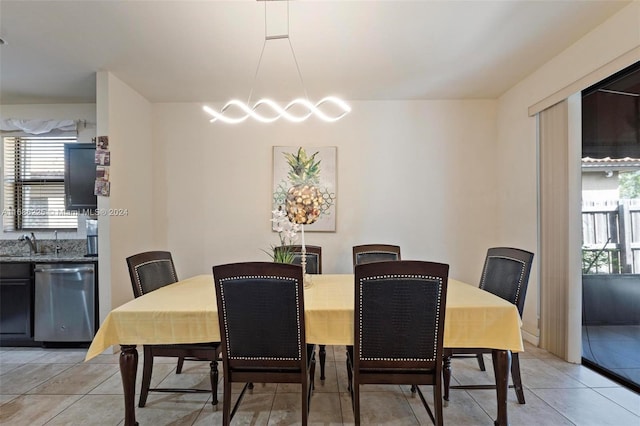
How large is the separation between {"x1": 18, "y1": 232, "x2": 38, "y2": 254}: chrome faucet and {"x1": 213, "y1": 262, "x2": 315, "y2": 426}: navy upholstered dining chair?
10.8ft

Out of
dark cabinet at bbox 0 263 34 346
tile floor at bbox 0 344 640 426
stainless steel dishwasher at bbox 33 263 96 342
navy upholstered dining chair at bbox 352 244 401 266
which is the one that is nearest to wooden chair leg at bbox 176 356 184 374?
tile floor at bbox 0 344 640 426

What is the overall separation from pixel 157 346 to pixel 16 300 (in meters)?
2.25

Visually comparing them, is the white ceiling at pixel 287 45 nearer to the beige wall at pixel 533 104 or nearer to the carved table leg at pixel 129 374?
the beige wall at pixel 533 104

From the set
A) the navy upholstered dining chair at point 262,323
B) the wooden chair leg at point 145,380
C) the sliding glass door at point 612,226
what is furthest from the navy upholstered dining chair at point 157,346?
the sliding glass door at point 612,226

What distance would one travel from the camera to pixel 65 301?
3.02m

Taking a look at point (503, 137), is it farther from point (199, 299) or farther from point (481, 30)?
point (199, 299)

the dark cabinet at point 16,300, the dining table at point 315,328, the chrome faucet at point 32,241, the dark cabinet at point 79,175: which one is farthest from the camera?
the chrome faucet at point 32,241

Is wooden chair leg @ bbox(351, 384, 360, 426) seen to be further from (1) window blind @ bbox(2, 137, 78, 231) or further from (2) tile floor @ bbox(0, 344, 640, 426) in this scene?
(1) window blind @ bbox(2, 137, 78, 231)

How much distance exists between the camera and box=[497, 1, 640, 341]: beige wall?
7.07 ft

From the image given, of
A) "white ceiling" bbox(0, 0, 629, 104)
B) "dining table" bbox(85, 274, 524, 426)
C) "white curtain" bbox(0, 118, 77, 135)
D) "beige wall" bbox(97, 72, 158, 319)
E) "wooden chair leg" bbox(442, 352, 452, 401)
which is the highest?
"white ceiling" bbox(0, 0, 629, 104)

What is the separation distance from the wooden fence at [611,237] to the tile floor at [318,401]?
0.87m

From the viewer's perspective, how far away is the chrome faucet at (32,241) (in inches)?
136

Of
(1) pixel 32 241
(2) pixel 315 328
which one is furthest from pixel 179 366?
(1) pixel 32 241

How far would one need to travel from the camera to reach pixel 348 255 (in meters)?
3.74
